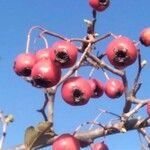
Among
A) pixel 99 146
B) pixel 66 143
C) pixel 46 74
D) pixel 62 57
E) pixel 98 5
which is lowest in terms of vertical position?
→ pixel 99 146

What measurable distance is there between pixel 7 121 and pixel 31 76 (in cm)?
43

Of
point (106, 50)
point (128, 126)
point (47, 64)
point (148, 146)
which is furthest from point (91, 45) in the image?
point (148, 146)

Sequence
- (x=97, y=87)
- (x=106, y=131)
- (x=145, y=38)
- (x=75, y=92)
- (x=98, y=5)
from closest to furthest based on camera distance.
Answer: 1. (x=75, y=92)
2. (x=106, y=131)
3. (x=145, y=38)
4. (x=97, y=87)
5. (x=98, y=5)

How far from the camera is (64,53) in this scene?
Result: 3.50 meters

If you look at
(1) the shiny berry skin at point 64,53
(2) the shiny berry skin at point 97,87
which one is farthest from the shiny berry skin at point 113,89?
(1) the shiny berry skin at point 64,53

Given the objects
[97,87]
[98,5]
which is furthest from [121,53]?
[98,5]

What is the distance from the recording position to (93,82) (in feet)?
15.3

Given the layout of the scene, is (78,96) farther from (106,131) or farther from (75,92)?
(106,131)

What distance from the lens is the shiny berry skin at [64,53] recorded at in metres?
3.53

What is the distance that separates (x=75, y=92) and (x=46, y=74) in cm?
26

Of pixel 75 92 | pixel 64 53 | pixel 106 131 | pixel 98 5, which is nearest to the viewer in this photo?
pixel 64 53

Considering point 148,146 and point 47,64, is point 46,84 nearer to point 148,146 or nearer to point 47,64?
point 47,64

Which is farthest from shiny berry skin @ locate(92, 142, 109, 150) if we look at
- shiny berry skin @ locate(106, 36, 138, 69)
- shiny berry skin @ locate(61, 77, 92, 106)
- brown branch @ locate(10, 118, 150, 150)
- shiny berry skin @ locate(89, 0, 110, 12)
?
shiny berry skin @ locate(89, 0, 110, 12)

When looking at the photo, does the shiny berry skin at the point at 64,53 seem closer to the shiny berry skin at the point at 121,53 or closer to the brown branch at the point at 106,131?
the shiny berry skin at the point at 121,53
